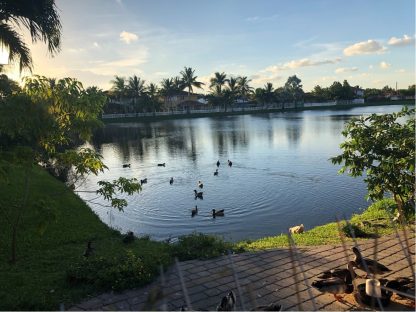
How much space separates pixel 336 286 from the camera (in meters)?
5.95

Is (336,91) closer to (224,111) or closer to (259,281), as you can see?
(224,111)

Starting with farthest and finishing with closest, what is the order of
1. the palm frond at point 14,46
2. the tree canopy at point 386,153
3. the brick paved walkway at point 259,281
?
the palm frond at point 14,46 < the tree canopy at point 386,153 < the brick paved walkway at point 259,281

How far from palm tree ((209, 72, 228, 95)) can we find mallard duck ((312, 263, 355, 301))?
A: 9626 cm

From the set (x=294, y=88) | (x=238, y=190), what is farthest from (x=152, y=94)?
(x=238, y=190)

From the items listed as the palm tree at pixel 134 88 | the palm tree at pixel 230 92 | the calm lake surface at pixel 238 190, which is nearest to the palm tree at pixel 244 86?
the palm tree at pixel 230 92

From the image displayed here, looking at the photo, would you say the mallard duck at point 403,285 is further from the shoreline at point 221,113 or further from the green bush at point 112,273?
the shoreline at point 221,113

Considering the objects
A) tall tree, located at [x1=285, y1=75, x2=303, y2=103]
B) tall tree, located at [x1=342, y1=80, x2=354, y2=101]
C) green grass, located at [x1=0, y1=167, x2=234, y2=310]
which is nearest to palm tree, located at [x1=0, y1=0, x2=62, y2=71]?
green grass, located at [x1=0, y1=167, x2=234, y2=310]

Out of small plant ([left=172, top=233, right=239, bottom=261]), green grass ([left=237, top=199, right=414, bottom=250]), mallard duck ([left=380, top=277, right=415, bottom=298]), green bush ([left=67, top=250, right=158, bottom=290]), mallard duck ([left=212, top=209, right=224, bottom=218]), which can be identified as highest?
mallard duck ([left=380, top=277, right=415, bottom=298])

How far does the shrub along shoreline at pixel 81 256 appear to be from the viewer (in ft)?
22.5

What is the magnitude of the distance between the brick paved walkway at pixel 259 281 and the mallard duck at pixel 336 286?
0.35 ft

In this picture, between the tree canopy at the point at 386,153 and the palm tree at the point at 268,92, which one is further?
the palm tree at the point at 268,92

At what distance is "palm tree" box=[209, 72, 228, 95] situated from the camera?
100500 mm

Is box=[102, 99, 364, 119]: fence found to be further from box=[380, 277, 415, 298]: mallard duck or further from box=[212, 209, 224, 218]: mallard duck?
box=[380, 277, 415, 298]: mallard duck

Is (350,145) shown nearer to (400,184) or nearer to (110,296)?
(400,184)
